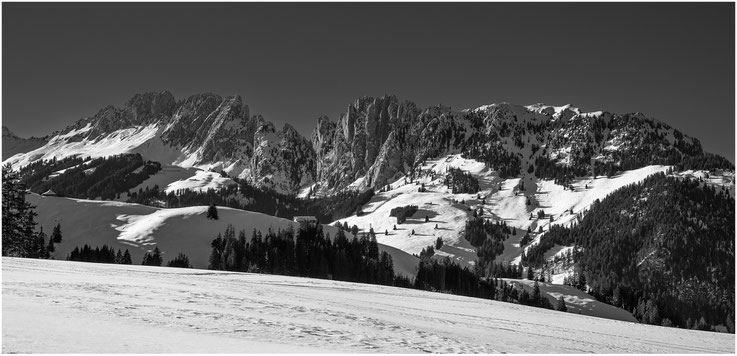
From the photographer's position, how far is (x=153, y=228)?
17762 centimetres

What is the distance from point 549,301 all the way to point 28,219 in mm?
161088

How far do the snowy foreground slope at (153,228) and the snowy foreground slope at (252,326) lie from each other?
13063 cm

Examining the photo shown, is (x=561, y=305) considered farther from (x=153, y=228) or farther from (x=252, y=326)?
(x=252, y=326)

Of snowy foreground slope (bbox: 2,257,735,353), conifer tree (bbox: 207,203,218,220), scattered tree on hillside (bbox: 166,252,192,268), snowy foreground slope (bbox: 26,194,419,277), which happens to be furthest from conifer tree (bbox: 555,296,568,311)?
snowy foreground slope (bbox: 2,257,735,353)

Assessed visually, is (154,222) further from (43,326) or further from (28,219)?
(43,326)

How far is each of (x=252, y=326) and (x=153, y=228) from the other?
6729 inches

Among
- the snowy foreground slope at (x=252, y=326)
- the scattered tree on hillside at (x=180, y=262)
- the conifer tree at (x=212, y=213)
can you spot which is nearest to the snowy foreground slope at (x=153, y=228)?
the conifer tree at (x=212, y=213)

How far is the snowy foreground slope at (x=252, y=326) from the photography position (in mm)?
14789

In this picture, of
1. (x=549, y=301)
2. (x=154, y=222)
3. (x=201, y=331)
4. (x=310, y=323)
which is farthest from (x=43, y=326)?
(x=549, y=301)

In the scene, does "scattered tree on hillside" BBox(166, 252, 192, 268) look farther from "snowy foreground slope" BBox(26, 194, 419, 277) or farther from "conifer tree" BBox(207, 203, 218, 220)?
"conifer tree" BBox(207, 203, 218, 220)

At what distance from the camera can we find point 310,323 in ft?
66.9

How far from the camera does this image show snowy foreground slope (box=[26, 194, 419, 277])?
160625mm

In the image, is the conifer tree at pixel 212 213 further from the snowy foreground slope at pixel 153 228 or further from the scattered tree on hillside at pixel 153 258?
the scattered tree on hillside at pixel 153 258

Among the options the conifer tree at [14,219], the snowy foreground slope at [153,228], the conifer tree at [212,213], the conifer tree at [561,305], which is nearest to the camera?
the conifer tree at [14,219]
